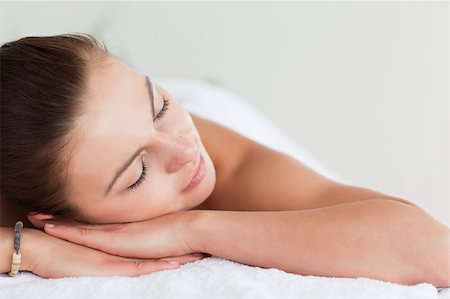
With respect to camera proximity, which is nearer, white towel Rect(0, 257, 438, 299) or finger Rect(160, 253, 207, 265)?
white towel Rect(0, 257, 438, 299)

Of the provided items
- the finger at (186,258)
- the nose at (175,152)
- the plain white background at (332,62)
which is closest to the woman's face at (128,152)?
the nose at (175,152)

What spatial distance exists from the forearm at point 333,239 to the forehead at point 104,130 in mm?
190

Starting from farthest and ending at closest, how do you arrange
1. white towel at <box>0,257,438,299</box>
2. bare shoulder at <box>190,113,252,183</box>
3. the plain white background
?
1. the plain white background
2. bare shoulder at <box>190,113,252,183</box>
3. white towel at <box>0,257,438,299</box>

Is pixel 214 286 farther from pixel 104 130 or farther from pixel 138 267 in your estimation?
pixel 104 130

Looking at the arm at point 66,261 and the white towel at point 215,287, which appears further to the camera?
the arm at point 66,261

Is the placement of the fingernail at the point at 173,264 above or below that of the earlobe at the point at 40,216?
below

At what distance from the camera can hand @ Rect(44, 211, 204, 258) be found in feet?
4.01

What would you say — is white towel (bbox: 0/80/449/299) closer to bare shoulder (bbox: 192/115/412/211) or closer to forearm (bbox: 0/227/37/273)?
forearm (bbox: 0/227/37/273)

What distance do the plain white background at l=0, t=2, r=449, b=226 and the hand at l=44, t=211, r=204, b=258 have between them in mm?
1601

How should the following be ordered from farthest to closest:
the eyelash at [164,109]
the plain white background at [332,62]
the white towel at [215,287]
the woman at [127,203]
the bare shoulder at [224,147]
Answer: the plain white background at [332,62] < the bare shoulder at [224,147] < the eyelash at [164,109] < the woman at [127,203] < the white towel at [215,287]

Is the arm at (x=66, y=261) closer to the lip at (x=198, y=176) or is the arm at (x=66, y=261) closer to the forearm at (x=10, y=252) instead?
the forearm at (x=10, y=252)

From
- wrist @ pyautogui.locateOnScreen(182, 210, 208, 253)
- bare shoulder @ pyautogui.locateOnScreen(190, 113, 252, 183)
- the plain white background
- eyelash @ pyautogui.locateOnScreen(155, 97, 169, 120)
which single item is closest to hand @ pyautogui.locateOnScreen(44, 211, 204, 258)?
wrist @ pyautogui.locateOnScreen(182, 210, 208, 253)

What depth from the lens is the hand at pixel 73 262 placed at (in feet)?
3.86

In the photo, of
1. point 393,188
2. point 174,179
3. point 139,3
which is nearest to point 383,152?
point 393,188
